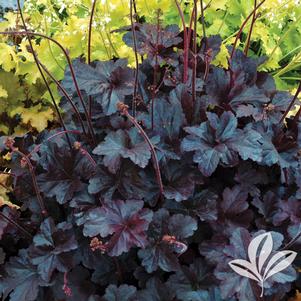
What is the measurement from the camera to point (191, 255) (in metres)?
1.22

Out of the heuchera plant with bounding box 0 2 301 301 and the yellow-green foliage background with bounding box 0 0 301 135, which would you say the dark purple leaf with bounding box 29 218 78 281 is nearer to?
the heuchera plant with bounding box 0 2 301 301

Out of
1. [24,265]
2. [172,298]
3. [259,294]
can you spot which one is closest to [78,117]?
[24,265]

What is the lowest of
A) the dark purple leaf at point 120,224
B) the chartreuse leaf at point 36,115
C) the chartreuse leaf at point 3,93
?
the chartreuse leaf at point 36,115

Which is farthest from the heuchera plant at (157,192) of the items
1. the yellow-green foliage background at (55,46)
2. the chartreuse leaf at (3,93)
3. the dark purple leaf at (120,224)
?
the chartreuse leaf at (3,93)

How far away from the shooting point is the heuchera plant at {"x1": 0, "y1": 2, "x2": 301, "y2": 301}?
1082mm

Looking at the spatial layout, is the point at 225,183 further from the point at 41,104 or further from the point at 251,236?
the point at 41,104

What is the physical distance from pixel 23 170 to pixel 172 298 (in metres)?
0.55

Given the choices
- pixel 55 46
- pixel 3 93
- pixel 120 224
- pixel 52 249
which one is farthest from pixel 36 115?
pixel 120 224

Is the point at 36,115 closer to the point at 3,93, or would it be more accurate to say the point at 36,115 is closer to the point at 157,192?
the point at 3,93

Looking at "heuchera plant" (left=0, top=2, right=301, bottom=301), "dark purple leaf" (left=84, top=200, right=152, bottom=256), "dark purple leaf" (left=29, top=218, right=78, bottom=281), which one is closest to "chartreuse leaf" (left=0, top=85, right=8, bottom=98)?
"heuchera plant" (left=0, top=2, right=301, bottom=301)

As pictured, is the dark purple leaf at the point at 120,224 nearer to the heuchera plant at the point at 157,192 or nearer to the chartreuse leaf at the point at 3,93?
the heuchera plant at the point at 157,192

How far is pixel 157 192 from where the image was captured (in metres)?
1.18

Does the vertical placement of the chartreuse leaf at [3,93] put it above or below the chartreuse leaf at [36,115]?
above

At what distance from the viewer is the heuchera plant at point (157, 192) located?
1.08m
